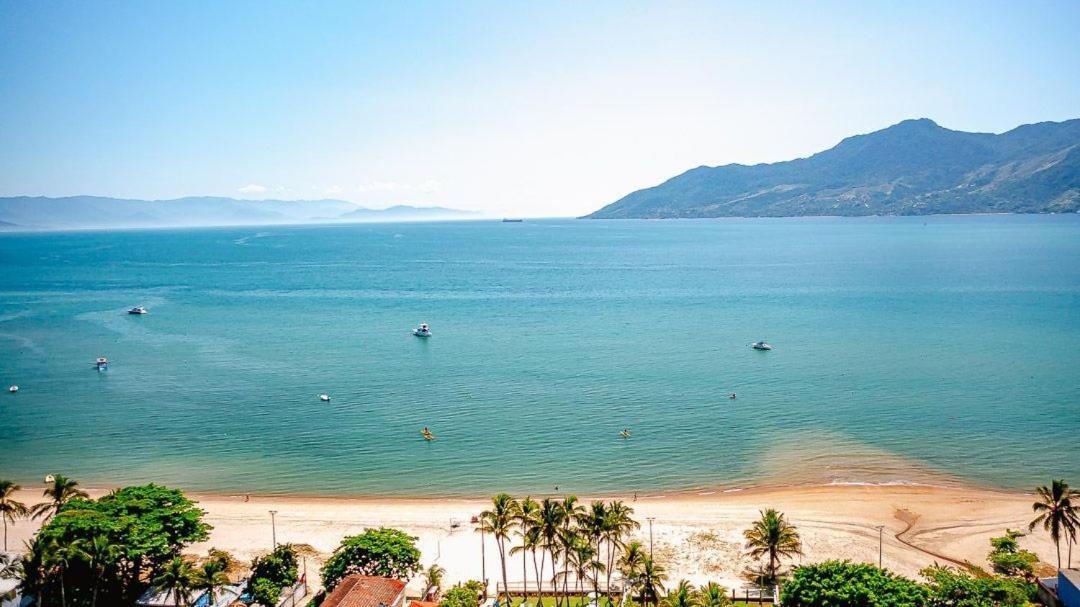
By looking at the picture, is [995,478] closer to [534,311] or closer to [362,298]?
[534,311]

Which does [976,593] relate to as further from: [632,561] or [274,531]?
[274,531]

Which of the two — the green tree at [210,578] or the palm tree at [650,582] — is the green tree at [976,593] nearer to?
the palm tree at [650,582]

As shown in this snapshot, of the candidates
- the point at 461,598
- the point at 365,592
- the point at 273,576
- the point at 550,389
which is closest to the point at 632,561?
the point at 461,598

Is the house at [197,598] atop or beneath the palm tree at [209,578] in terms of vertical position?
beneath

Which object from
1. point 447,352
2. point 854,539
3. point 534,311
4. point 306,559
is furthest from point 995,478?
→ point 534,311

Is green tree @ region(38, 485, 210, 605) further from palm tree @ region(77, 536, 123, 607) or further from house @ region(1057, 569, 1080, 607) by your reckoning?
house @ region(1057, 569, 1080, 607)

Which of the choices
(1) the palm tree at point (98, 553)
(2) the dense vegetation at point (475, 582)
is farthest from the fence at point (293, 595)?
(1) the palm tree at point (98, 553)
